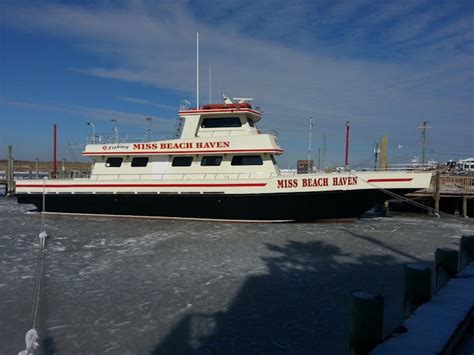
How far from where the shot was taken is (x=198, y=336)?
4914mm

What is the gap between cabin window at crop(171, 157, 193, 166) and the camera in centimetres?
1447

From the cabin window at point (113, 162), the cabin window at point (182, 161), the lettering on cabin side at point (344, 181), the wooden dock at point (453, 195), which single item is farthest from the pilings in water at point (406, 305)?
the wooden dock at point (453, 195)

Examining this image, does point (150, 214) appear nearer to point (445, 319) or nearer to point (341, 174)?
point (341, 174)

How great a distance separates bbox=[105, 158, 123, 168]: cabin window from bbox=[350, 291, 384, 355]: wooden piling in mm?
13294

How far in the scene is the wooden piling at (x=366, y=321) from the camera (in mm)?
3119

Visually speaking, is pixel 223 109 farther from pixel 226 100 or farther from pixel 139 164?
pixel 139 164

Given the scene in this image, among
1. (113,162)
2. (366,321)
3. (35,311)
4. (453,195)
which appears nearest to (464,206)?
(453,195)

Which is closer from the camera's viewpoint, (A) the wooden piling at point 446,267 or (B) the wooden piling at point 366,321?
(B) the wooden piling at point 366,321

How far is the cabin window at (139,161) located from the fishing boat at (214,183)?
1.5 inches

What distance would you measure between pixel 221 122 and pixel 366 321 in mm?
11887

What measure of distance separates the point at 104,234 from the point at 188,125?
5.04 m

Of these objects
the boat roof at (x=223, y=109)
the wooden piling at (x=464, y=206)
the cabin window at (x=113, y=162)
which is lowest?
the wooden piling at (x=464, y=206)

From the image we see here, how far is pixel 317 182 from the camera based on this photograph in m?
12.9

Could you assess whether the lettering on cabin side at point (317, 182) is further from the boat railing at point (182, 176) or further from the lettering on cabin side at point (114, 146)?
the lettering on cabin side at point (114, 146)
